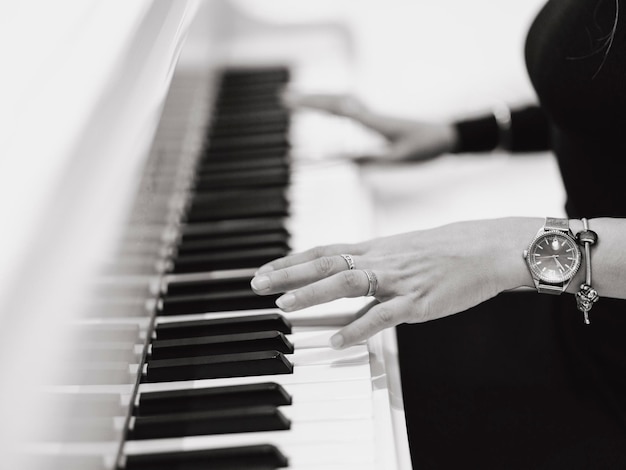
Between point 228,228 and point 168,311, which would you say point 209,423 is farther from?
point 228,228

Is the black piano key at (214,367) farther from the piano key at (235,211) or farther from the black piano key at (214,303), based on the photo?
the piano key at (235,211)

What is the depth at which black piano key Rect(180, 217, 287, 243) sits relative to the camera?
112 cm

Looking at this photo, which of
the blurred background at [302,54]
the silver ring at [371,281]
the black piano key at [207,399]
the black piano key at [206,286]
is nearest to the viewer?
the blurred background at [302,54]

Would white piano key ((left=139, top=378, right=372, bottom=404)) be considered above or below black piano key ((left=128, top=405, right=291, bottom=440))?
above

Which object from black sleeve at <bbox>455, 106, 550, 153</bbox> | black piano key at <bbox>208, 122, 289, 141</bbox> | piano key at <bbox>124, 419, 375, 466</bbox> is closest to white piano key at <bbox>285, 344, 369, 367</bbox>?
piano key at <bbox>124, 419, 375, 466</bbox>

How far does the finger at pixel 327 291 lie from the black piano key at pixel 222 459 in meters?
0.18

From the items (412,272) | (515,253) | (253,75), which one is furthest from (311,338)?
(253,75)

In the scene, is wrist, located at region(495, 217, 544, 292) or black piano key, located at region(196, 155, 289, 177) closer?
wrist, located at region(495, 217, 544, 292)

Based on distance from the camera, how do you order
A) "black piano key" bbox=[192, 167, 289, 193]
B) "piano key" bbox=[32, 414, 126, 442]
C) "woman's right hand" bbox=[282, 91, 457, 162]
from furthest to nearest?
1. "woman's right hand" bbox=[282, 91, 457, 162]
2. "black piano key" bbox=[192, 167, 289, 193]
3. "piano key" bbox=[32, 414, 126, 442]

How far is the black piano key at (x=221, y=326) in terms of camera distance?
907 millimetres

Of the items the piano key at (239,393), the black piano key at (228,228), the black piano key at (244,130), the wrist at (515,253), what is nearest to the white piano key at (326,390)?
the piano key at (239,393)

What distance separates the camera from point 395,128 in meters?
1.51

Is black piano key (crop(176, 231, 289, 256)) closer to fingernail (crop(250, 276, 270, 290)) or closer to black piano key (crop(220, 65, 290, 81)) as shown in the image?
fingernail (crop(250, 276, 270, 290))

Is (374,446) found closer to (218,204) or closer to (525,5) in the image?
(218,204)
